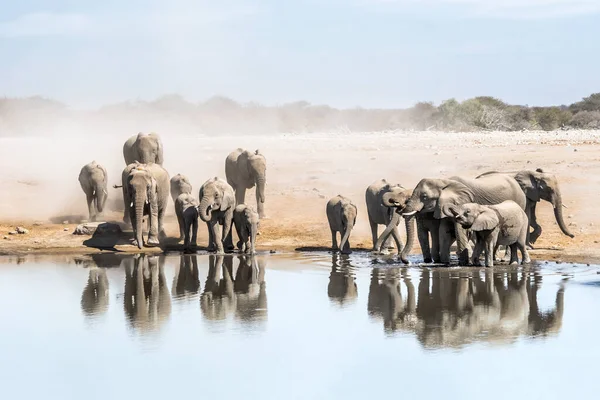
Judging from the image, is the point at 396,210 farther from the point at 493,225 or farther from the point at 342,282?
the point at 342,282

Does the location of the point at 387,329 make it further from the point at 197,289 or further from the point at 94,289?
the point at 94,289

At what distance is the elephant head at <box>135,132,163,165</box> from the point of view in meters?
26.6

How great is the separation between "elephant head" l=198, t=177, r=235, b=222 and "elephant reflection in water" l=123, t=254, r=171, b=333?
1.16m

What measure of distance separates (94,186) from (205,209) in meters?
4.99

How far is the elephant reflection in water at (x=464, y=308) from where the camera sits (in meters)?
14.3

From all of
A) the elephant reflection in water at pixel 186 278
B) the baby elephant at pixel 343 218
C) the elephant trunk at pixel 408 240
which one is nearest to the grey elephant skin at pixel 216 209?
the elephant reflection in water at pixel 186 278

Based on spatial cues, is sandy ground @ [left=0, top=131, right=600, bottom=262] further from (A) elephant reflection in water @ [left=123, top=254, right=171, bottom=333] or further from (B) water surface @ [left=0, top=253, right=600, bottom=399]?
(B) water surface @ [left=0, top=253, right=600, bottom=399]

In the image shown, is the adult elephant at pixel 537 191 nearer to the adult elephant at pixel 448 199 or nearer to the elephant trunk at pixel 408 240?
the adult elephant at pixel 448 199

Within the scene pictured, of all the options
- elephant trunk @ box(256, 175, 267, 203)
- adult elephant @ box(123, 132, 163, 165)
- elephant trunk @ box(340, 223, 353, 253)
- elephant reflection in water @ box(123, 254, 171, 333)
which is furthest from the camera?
elephant trunk @ box(256, 175, 267, 203)

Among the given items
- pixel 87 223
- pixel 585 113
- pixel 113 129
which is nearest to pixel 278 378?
pixel 87 223

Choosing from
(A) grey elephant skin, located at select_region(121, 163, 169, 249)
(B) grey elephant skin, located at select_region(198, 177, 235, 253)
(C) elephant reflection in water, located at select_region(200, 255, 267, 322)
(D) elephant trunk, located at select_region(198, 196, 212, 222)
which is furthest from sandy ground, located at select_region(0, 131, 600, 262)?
(C) elephant reflection in water, located at select_region(200, 255, 267, 322)

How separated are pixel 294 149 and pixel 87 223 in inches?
639

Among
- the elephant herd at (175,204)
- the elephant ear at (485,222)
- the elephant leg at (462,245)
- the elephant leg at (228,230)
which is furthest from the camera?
the elephant leg at (228,230)

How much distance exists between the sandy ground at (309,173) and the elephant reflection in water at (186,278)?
7.04ft
